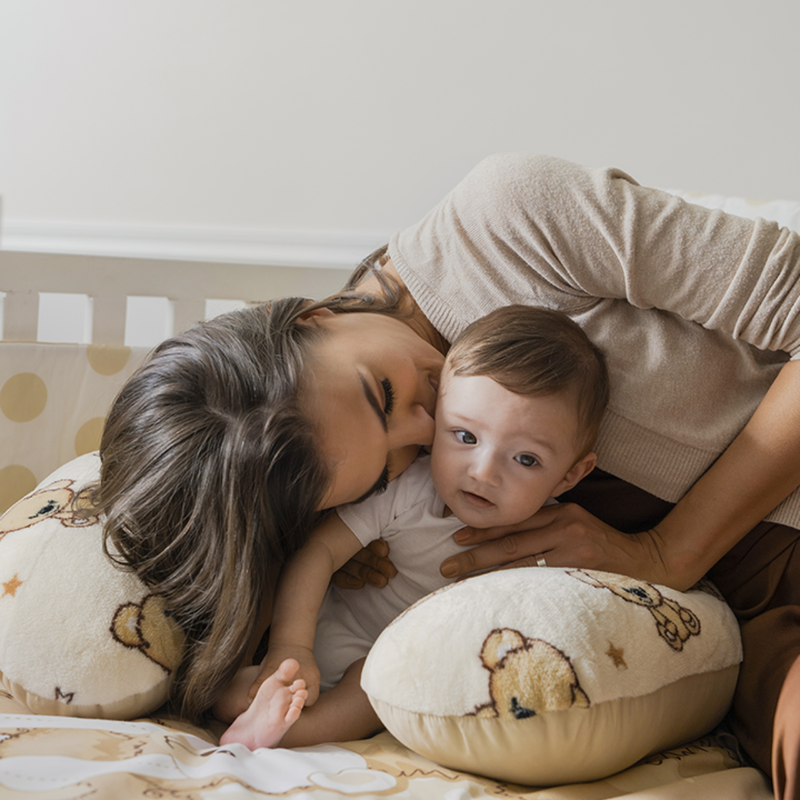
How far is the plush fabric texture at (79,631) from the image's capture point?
25.3 inches

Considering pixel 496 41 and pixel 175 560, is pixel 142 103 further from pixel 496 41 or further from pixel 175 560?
pixel 175 560

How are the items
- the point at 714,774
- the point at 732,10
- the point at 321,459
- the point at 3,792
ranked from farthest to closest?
1. the point at 732,10
2. the point at 321,459
3. the point at 714,774
4. the point at 3,792

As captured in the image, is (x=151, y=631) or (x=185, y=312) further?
(x=185, y=312)

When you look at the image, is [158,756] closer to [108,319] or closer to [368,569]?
[368,569]

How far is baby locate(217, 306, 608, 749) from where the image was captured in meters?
0.71

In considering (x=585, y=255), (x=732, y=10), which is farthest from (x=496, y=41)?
(x=585, y=255)

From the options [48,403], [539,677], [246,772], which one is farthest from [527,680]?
[48,403]

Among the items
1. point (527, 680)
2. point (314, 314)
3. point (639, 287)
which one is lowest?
point (527, 680)

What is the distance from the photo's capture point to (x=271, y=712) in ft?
2.06

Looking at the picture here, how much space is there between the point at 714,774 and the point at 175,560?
0.50m

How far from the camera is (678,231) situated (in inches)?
28.3

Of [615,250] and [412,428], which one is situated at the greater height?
[615,250]

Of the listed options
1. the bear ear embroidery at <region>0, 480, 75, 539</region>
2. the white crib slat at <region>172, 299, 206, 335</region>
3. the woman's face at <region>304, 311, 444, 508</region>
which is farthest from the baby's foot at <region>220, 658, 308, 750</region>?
the white crib slat at <region>172, 299, 206, 335</region>

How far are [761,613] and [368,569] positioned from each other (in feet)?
1.42
